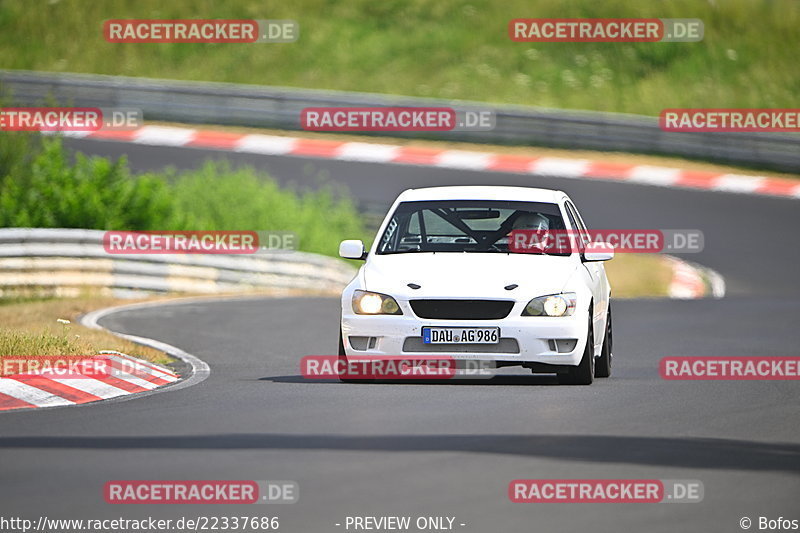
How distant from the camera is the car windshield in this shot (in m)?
13.2

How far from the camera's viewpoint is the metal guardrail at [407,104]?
34.9 m

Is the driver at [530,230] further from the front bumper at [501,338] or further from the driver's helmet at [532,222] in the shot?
the front bumper at [501,338]

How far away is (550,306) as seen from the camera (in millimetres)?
12289

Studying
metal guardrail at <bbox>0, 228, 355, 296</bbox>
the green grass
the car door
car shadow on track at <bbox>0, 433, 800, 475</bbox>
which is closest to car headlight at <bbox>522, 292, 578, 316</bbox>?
the car door

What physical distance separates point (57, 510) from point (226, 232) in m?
19.0

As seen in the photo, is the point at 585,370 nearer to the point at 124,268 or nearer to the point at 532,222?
the point at 532,222

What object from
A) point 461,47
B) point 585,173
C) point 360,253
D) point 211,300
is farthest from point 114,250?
point 461,47

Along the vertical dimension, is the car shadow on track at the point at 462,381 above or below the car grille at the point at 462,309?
below

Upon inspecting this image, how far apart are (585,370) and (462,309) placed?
3.75ft

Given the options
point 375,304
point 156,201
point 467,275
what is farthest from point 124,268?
point 467,275

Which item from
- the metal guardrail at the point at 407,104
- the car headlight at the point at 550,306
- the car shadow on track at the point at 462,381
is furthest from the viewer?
the metal guardrail at the point at 407,104

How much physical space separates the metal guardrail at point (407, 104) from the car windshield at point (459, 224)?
22041 millimetres

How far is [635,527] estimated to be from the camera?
24.2 ft

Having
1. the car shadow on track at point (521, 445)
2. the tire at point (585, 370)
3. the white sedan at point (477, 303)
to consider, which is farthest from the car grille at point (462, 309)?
the car shadow on track at point (521, 445)
